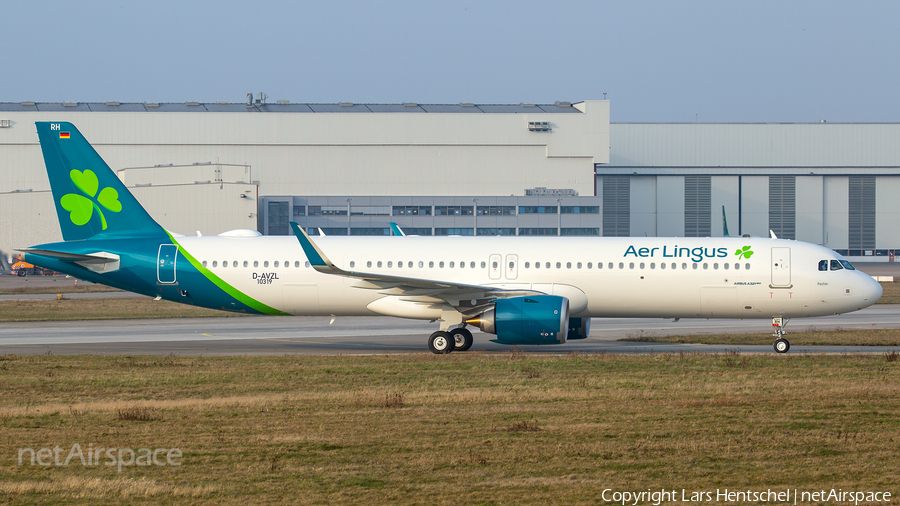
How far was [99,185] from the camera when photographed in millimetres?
26688

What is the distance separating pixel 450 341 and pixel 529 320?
2722 mm

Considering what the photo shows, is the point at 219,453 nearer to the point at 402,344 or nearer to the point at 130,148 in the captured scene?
the point at 402,344

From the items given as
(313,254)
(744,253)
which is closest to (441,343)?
(313,254)

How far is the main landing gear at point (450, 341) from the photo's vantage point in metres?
24.4

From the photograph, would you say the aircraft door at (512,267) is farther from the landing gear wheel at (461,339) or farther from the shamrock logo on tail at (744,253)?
the shamrock logo on tail at (744,253)

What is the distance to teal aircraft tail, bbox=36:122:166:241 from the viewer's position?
86.8ft

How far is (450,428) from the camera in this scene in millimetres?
12703

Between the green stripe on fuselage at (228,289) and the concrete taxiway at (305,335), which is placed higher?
the green stripe on fuselage at (228,289)

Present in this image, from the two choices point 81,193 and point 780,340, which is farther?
point 81,193

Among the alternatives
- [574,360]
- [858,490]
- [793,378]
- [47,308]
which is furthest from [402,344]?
[47,308]

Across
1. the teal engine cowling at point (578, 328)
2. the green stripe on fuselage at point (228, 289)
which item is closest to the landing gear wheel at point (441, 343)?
the teal engine cowling at point (578, 328)

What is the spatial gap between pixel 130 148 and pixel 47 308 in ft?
162

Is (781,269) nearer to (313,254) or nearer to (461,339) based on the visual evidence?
(461,339)

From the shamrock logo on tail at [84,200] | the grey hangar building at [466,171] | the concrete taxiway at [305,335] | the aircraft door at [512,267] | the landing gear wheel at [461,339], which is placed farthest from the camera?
the grey hangar building at [466,171]
